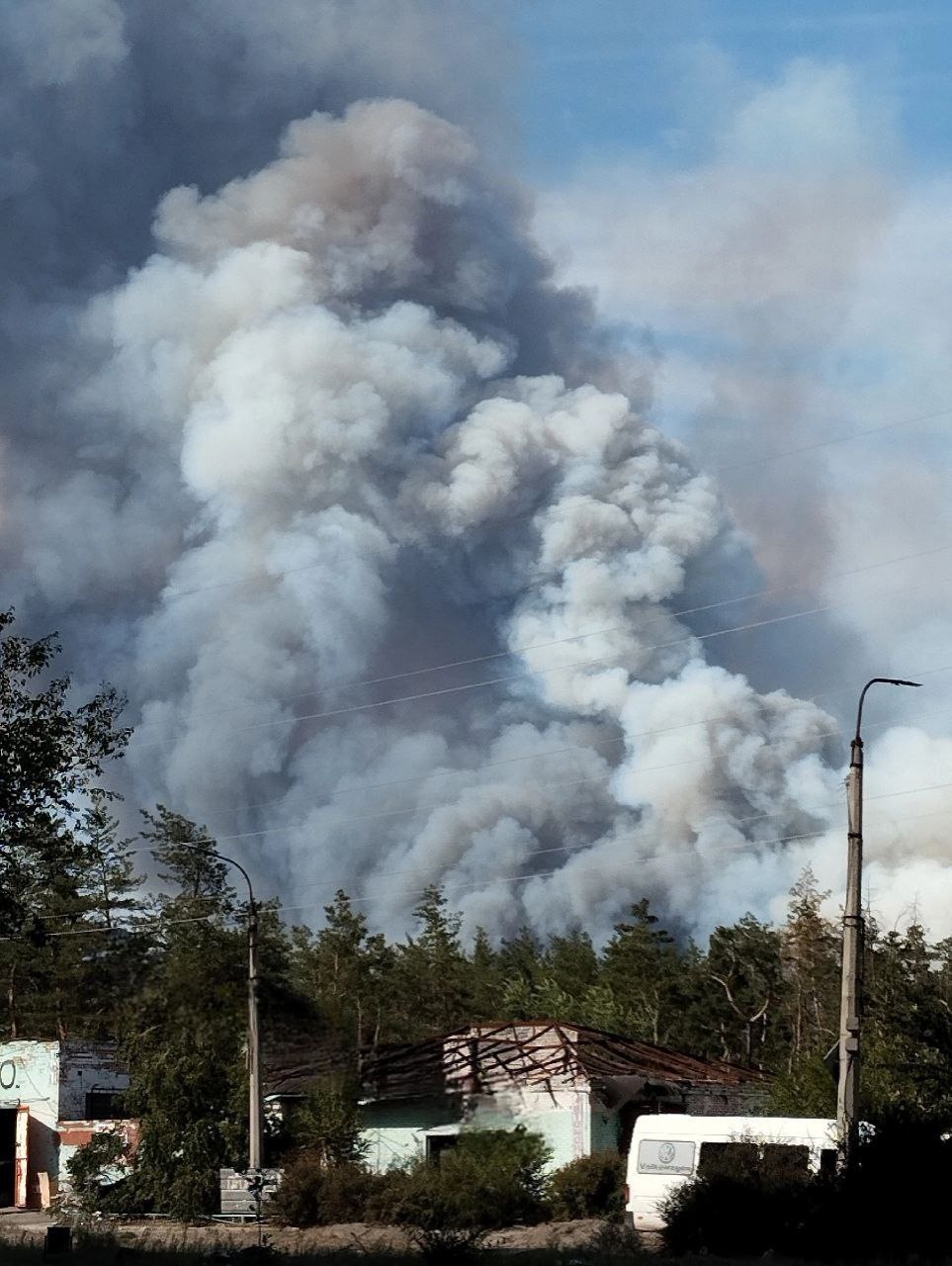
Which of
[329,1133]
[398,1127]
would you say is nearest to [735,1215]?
[398,1127]

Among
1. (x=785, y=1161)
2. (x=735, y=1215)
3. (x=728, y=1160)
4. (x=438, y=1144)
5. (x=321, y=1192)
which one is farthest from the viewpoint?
(x=321, y=1192)

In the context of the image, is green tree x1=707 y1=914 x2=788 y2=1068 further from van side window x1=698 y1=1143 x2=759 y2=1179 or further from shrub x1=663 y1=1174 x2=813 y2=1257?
shrub x1=663 y1=1174 x2=813 y2=1257

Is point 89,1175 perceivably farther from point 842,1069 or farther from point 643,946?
point 643,946

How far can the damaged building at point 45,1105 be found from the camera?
66.4 meters

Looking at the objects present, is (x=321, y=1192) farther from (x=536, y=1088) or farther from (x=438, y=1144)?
(x=536, y=1088)

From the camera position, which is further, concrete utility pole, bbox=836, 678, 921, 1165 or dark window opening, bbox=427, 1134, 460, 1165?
concrete utility pole, bbox=836, 678, 921, 1165

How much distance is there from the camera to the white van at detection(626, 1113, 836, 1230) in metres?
40.3

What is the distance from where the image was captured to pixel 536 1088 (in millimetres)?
29969

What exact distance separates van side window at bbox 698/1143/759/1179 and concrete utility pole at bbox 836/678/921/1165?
231 centimetres

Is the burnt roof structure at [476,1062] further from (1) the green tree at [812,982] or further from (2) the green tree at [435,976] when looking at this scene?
(1) the green tree at [812,982]

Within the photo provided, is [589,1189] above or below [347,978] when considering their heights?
below

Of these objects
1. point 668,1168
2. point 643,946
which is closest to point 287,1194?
point 668,1168

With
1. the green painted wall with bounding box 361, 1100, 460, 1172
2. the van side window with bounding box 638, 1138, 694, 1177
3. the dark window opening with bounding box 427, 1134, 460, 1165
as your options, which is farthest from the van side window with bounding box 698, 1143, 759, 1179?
the green painted wall with bounding box 361, 1100, 460, 1172

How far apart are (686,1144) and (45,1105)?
34.5m
